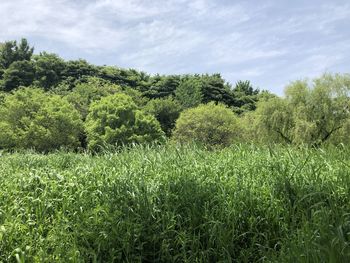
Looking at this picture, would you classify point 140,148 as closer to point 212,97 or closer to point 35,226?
point 35,226

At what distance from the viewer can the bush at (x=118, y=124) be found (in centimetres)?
2869

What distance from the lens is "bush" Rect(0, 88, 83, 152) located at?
27.5m

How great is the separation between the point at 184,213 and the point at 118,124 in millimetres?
26351

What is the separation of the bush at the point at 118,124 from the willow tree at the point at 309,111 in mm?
7973

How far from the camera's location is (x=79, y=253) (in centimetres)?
357

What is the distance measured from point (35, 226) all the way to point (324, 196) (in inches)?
111

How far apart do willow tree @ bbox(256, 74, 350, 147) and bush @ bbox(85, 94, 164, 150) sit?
7973 millimetres

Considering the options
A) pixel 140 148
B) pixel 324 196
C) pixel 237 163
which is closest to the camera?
pixel 324 196

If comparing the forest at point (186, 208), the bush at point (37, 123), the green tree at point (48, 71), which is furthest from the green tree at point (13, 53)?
the forest at point (186, 208)

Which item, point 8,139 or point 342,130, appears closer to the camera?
point 342,130

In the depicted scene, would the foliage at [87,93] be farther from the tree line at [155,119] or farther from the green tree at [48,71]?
the green tree at [48,71]

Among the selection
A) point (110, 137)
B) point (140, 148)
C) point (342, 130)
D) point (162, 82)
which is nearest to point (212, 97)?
point (162, 82)

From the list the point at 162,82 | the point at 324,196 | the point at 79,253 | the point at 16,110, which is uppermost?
the point at 162,82

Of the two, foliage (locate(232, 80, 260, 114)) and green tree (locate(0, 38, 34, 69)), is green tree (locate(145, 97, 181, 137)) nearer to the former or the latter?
foliage (locate(232, 80, 260, 114))
